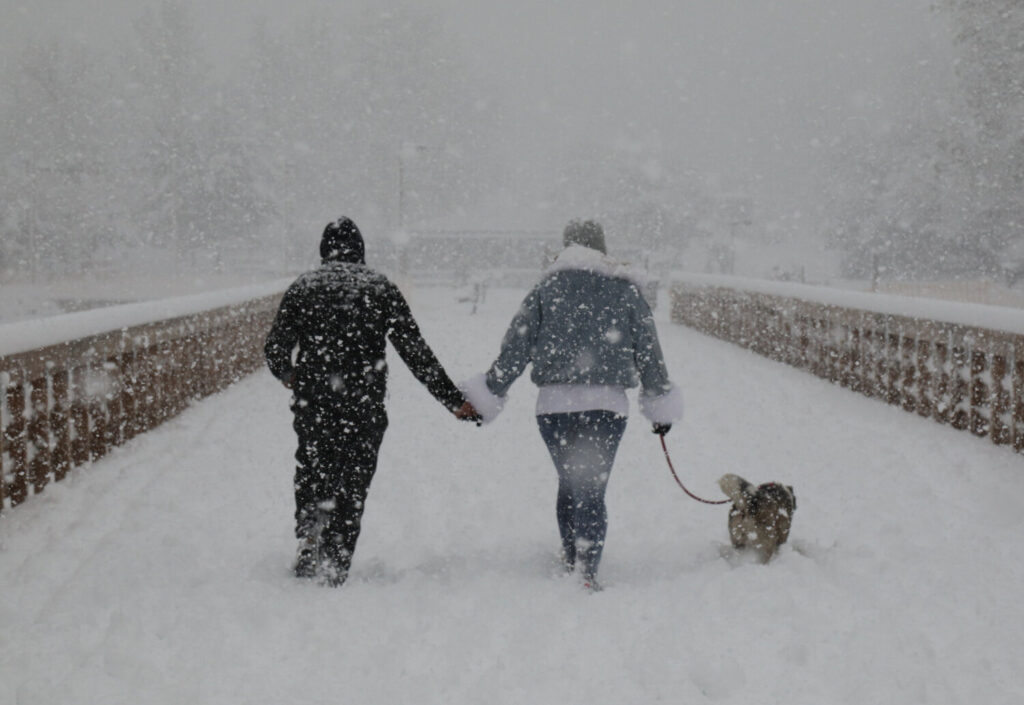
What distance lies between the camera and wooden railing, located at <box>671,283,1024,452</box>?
650 cm

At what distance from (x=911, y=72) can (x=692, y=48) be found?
104921 millimetres

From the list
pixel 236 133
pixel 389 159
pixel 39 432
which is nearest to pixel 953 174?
pixel 39 432

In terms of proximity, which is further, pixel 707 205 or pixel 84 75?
pixel 707 205

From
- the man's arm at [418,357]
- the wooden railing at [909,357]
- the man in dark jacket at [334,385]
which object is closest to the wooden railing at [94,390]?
the man in dark jacket at [334,385]

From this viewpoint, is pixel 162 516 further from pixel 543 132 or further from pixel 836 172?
pixel 543 132

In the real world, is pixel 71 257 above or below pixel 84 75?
below

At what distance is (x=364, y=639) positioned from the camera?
353 cm

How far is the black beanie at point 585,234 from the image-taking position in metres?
4.09

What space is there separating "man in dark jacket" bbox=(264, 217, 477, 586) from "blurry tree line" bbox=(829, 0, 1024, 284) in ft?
77.8

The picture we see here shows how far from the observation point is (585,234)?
13.4 ft

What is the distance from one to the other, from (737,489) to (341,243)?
2349 mm

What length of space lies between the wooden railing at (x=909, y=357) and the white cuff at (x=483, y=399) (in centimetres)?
430

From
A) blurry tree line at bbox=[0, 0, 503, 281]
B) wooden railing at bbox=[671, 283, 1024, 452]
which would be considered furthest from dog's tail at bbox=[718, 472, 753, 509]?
blurry tree line at bbox=[0, 0, 503, 281]

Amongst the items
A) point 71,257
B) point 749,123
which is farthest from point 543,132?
point 71,257
